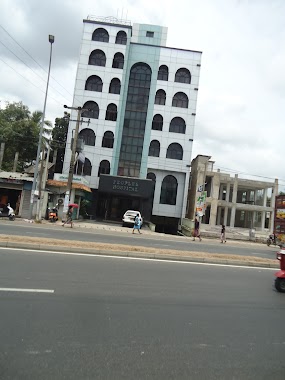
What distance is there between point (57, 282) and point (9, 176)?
24041 millimetres

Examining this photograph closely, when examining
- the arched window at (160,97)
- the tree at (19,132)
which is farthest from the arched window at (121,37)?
the tree at (19,132)

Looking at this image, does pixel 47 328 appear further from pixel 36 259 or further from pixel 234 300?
pixel 36 259

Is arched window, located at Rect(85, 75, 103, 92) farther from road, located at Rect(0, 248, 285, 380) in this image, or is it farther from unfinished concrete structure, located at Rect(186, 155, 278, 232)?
road, located at Rect(0, 248, 285, 380)

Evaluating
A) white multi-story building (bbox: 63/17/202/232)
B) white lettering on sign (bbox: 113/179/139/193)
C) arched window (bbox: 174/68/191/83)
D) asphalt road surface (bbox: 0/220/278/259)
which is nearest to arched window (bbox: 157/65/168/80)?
white multi-story building (bbox: 63/17/202/232)

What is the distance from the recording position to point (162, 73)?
136 feet

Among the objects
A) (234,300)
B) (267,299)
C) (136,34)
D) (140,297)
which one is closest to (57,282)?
(140,297)

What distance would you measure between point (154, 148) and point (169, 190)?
543 centimetres

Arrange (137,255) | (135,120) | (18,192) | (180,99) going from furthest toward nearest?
1. (180,99)
2. (135,120)
3. (18,192)
4. (137,255)

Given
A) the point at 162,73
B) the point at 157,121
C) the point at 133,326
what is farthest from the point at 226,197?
the point at 133,326

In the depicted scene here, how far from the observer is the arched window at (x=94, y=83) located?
4019cm

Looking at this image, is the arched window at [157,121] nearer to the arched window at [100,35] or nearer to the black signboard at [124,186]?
the black signboard at [124,186]

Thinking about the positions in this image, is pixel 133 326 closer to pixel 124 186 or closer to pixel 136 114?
pixel 124 186

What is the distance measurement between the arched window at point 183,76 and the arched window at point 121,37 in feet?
24.4

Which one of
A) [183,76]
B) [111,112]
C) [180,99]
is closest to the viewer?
[111,112]
